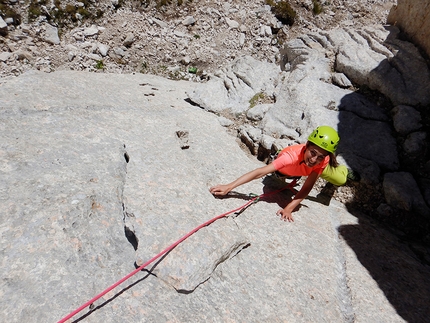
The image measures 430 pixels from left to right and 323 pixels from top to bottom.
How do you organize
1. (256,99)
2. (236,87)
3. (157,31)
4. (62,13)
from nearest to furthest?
(256,99), (236,87), (62,13), (157,31)

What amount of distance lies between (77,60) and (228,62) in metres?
6.42

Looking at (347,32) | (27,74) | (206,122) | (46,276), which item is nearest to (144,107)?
(206,122)

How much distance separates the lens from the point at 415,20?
9.31 metres

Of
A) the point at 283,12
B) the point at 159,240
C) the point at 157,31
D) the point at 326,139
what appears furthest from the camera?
the point at 283,12

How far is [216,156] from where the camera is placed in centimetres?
675

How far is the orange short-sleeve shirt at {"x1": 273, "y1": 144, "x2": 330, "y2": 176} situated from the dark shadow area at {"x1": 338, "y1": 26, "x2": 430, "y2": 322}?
1.38 meters

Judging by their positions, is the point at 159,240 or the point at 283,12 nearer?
the point at 159,240

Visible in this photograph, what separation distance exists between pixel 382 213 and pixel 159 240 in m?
5.06

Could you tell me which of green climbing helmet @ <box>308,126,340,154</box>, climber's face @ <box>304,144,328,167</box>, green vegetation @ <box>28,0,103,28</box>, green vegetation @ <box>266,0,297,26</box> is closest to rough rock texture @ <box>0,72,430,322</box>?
climber's face @ <box>304,144,328,167</box>

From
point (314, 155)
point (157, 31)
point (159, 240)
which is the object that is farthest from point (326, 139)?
point (157, 31)

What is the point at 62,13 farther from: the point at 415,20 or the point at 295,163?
the point at 415,20

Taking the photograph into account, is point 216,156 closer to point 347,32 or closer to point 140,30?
point 347,32

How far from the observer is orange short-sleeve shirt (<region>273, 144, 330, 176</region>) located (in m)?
5.43

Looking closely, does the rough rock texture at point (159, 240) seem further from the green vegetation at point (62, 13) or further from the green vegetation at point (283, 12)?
the green vegetation at point (283, 12)
